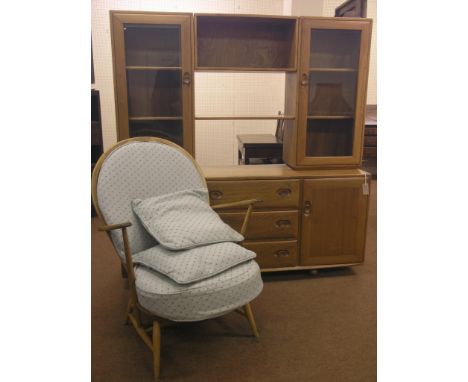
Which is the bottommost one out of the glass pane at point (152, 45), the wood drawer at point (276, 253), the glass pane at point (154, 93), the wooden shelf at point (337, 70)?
the wood drawer at point (276, 253)

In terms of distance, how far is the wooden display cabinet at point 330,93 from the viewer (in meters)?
2.49

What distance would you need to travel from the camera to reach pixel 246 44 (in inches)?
104

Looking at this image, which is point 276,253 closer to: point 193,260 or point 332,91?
point 193,260

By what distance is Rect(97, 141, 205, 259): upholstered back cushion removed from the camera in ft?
6.40

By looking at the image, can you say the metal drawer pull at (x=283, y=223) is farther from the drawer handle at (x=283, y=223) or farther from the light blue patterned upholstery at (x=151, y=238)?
the light blue patterned upholstery at (x=151, y=238)

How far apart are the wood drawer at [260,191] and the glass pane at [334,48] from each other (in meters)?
0.78

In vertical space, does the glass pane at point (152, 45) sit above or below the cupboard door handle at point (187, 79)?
above

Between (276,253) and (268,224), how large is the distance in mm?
207

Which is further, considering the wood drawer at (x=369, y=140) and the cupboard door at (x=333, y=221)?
the wood drawer at (x=369, y=140)

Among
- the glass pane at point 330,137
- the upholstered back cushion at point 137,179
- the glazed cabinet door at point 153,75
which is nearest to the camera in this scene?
the upholstered back cushion at point 137,179

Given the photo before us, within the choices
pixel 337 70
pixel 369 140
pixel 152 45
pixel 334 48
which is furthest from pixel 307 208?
pixel 369 140

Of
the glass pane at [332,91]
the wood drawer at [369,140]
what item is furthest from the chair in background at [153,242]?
the wood drawer at [369,140]
